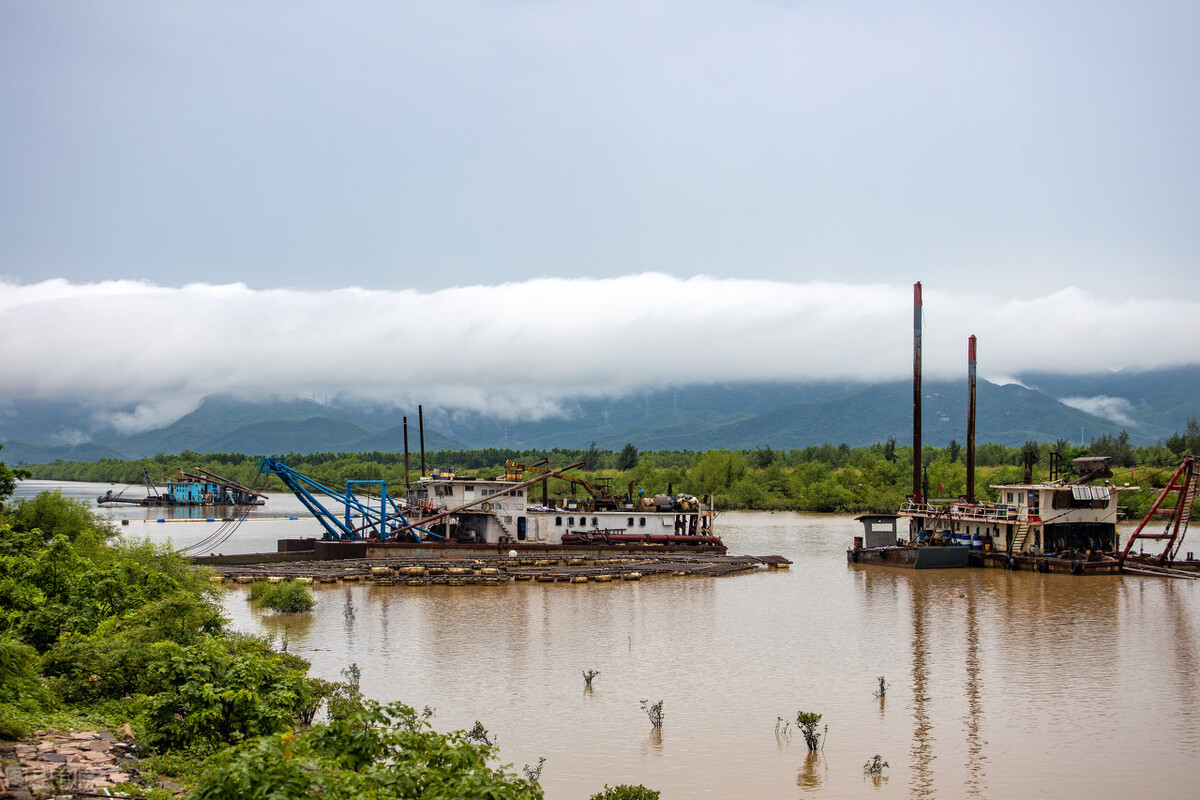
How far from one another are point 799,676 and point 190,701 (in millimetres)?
16025

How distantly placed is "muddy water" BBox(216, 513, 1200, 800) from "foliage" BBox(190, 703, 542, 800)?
20.3 feet

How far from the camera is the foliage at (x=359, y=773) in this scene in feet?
31.1

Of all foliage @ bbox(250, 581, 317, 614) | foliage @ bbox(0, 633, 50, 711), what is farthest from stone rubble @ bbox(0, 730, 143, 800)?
foliage @ bbox(250, 581, 317, 614)

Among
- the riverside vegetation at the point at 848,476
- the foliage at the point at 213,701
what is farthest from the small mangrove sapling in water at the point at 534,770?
the riverside vegetation at the point at 848,476

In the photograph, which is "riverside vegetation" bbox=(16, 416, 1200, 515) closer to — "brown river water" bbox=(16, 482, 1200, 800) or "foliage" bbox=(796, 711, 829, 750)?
"brown river water" bbox=(16, 482, 1200, 800)

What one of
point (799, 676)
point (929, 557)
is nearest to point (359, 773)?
point (799, 676)

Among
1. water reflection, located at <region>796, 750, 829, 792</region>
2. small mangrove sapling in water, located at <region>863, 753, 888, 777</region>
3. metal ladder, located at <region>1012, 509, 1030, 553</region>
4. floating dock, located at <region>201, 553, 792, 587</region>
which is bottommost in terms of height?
floating dock, located at <region>201, 553, 792, 587</region>

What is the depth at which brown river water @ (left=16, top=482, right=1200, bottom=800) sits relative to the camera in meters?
17.9

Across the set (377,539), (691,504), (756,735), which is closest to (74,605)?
(756,735)

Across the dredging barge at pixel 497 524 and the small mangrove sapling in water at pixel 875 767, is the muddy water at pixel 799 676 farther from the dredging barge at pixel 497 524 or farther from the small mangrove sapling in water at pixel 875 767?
the dredging barge at pixel 497 524

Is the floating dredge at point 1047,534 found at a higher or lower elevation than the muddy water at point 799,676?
higher

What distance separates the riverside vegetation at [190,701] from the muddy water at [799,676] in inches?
112

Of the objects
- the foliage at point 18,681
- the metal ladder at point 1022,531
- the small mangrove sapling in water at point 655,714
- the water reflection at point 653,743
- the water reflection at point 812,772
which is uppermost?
the foliage at point 18,681

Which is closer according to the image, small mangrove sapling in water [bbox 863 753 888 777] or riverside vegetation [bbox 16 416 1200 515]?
small mangrove sapling in water [bbox 863 753 888 777]
